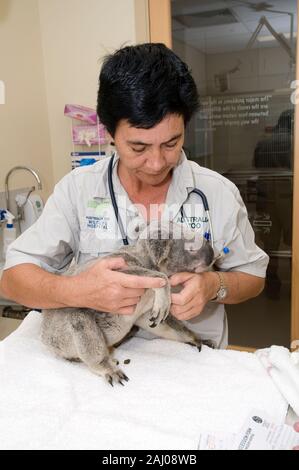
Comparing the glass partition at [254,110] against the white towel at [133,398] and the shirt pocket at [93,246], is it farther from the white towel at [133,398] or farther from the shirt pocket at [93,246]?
the white towel at [133,398]

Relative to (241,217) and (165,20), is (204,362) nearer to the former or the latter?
(241,217)

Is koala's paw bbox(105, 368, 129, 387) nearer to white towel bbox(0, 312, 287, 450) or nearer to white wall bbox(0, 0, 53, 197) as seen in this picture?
white towel bbox(0, 312, 287, 450)

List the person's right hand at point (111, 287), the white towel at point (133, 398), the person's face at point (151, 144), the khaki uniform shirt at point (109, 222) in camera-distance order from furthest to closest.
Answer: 1. the khaki uniform shirt at point (109, 222)
2. the person's face at point (151, 144)
3. the person's right hand at point (111, 287)
4. the white towel at point (133, 398)

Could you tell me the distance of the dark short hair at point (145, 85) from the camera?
3.40 ft

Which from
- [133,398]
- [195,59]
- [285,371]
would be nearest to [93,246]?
[133,398]

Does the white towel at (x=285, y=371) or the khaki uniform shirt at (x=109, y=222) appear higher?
the khaki uniform shirt at (x=109, y=222)

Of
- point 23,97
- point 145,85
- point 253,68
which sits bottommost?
point 145,85

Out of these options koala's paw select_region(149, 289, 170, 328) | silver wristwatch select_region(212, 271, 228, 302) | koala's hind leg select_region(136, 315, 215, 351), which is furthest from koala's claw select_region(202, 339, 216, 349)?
koala's paw select_region(149, 289, 170, 328)

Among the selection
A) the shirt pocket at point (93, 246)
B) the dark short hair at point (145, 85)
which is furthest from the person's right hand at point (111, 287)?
the dark short hair at point (145, 85)

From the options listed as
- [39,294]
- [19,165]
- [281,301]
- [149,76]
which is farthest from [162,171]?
[281,301]

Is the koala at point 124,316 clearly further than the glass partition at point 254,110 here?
No

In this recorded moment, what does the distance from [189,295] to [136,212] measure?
0.38m

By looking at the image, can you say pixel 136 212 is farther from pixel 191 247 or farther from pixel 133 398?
pixel 133 398

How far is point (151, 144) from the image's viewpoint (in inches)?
43.0
